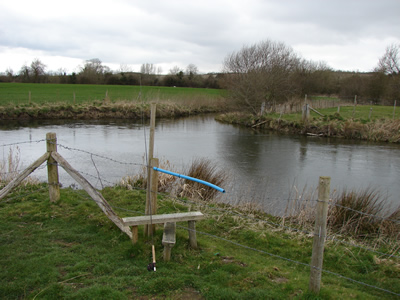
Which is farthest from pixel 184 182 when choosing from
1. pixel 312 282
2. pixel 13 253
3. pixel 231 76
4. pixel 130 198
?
pixel 231 76

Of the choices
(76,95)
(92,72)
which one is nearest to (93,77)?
(92,72)

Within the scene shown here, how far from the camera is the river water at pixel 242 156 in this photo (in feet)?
37.5

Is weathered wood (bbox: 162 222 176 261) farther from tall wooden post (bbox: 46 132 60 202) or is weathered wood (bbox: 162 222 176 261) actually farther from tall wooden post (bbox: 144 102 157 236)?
tall wooden post (bbox: 46 132 60 202)

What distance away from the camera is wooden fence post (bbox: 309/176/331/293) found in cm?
371

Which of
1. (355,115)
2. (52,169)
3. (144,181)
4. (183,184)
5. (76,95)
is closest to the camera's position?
(52,169)

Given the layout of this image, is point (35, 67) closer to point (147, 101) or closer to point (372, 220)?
point (147, 101)

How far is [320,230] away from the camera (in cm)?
381

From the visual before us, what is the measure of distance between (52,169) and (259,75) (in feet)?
93.8

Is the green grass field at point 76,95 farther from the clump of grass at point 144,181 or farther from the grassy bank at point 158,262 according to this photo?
the grassy bank at point 158,262

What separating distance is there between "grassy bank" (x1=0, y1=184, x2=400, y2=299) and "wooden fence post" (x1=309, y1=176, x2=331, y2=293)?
201mm

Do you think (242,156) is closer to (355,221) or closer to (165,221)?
(355,221)

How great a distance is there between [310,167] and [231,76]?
78.3ft

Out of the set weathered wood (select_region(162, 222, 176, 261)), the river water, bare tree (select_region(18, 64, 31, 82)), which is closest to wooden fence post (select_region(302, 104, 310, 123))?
the river water

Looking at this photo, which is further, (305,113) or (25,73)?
(25,73)
